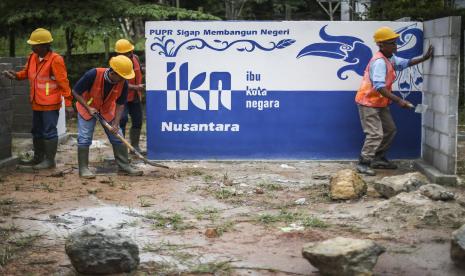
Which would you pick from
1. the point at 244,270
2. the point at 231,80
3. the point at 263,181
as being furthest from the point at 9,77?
the point at 244,270

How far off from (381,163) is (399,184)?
6.55ft

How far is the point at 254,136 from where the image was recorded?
9383 millimetres

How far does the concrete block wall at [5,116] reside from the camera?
28.9 feet

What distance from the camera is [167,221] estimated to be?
6289 millimetres

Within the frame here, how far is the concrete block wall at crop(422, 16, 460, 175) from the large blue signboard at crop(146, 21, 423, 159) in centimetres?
54

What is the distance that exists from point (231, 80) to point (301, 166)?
1.48 metres

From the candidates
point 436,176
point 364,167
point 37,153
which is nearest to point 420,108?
point 364,167

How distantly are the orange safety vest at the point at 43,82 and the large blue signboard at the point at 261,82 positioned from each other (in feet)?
4.19

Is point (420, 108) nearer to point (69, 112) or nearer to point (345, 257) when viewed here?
point (345, 257)

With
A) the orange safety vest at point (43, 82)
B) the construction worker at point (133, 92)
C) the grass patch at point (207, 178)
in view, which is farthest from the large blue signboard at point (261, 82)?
the orange safety vest at point (43, 82)

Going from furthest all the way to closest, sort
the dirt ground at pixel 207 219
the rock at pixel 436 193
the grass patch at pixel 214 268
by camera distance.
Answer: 1. the rock at pixel 436 193
2. the dirt ground at pixel 207 219
3. the grass patch at pixel 214 268

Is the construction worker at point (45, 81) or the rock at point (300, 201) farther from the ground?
the construction worker at point (45, 81)

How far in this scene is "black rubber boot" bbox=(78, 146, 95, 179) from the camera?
823 cm

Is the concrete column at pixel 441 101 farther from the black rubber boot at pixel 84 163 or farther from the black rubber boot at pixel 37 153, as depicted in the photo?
the black rubber boot at pixel 37 153
